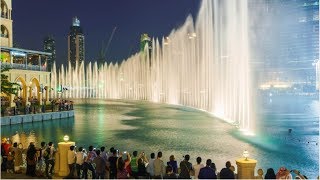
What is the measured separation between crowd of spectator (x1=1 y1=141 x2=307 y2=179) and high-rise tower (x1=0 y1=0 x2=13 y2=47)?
126 ft

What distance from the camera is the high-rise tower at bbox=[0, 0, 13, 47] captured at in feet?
157

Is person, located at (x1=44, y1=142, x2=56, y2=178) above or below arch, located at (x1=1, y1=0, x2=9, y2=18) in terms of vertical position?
below

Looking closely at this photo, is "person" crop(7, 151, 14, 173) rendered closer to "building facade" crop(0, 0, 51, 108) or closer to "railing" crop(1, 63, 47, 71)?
"railing" crop(1, 63, 47, 71)

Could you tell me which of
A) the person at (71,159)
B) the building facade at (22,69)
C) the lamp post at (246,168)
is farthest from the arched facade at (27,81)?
the lamp post at (246,168)

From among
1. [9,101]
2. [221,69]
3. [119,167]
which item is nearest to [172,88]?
[221,69]

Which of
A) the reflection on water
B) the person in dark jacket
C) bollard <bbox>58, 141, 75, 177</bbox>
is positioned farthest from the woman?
the reflection on water

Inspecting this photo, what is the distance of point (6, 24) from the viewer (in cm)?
4841

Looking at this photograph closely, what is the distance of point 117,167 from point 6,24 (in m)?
42.6

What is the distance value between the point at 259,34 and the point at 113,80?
103m

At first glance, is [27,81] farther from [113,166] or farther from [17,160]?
[113,166]

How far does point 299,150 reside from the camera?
928 inches

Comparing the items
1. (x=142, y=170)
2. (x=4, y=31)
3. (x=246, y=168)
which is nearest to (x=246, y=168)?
(x=246, y=168)

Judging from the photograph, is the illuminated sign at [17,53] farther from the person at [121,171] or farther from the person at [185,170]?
the person at [185,170]

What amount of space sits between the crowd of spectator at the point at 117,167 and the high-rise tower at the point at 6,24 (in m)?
38.4
